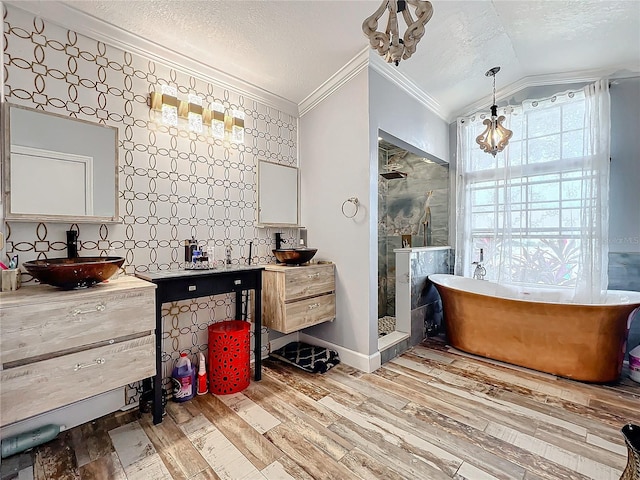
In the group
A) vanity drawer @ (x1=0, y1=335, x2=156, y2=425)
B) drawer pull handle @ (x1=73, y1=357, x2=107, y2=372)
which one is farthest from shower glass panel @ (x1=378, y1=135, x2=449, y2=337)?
drawer pull handle @ (x1=73, y1=357, x2=107, y2=372)

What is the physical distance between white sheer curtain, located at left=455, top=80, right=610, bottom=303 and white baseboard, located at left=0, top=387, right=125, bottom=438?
3.47 metres

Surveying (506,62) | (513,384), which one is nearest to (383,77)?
(506,62)

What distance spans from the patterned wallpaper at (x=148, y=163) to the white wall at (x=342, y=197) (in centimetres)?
45

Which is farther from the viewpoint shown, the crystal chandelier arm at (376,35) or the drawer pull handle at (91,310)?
the drawer pull handle at (91,310)

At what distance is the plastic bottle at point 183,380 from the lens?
1961mm

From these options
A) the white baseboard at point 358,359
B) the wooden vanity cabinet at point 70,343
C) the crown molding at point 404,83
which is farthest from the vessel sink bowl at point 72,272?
the crown molding at point 404,83

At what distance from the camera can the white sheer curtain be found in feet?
8.25

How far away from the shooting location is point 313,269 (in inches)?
96.1

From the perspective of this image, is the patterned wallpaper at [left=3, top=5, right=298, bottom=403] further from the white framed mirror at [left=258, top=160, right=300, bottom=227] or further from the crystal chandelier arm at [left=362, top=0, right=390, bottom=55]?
the crystal chandelier arm at [left=362, top=0, right=390, bottom=55]

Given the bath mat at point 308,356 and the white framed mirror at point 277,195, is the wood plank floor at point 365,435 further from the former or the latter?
the white framed mirror at point 277,195

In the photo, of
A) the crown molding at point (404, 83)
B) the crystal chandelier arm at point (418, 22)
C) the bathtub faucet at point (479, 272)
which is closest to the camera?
the crystal chandelier arm at point (418, 22)

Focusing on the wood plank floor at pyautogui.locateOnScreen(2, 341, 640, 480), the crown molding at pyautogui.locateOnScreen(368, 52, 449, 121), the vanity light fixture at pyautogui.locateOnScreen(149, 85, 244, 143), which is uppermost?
the crown molding at pyautogui.locateOnScreen(368, 52, 449, 121)

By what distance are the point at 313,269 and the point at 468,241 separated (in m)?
2.04

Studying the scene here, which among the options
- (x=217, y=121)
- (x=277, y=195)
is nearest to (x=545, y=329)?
(x=277, y=195)
